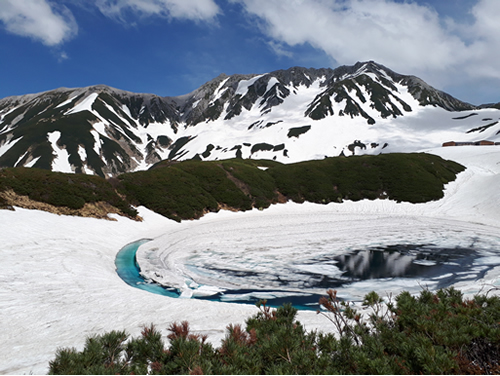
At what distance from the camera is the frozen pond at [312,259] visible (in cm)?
1349

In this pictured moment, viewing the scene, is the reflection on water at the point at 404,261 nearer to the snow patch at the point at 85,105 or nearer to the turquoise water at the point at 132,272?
the turquoise water at the point at 132,272

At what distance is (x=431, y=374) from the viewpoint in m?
2.94

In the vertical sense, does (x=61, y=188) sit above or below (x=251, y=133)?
below

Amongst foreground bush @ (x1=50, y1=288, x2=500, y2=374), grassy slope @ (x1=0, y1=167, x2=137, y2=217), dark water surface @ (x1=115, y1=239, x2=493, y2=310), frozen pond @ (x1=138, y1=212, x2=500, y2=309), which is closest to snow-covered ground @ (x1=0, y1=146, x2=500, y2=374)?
frozen pond @ (x1=138, y1=212, x2=500, y2=309)

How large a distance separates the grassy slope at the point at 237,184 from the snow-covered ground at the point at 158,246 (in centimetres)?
238

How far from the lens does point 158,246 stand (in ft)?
68.6

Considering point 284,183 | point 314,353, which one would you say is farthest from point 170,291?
point 284,183

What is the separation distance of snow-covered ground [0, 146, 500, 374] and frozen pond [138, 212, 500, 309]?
0.58 feet

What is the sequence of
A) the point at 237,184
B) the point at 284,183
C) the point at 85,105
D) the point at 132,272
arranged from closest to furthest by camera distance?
the point at 132,272
the point at 237,184
the point at 284,183
the point at 85,105

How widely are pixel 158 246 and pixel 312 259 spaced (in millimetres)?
10985

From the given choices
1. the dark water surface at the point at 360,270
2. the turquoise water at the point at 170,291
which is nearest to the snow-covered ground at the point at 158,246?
the turquoise water at the point at 170,291

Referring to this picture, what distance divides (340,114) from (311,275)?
169 meters

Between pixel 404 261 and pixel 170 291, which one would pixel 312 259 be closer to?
pixel 404 261

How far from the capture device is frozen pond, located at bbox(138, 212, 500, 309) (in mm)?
13492
